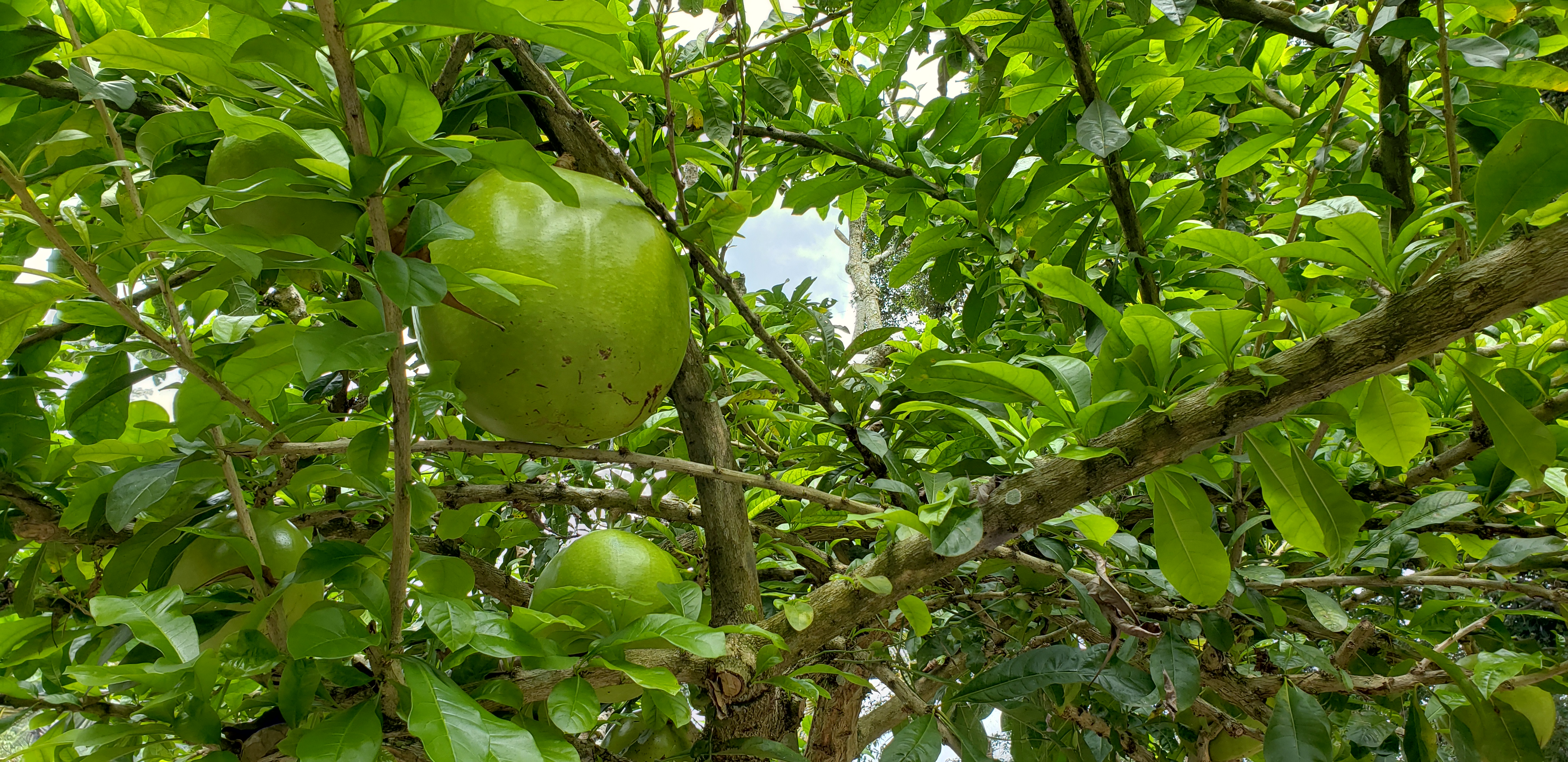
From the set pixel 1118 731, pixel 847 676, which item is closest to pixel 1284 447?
pixel 847 676

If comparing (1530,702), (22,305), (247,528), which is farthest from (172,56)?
(1530,702)

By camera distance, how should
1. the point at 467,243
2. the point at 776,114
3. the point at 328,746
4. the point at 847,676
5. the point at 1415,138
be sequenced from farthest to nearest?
1. the point at 1415,138
2. the point at 776,114
3. the point at 847,676
4. the point at 467,243
5. the point at 328,746

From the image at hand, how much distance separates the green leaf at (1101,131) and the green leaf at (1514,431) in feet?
1.28

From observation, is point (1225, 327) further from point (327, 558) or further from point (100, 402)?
point (100, 402)

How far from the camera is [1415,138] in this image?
1.40 meters

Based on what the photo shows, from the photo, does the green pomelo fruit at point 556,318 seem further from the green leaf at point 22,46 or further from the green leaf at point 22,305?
the green leaf at point 22,46

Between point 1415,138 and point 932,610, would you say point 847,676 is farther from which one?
point 1415,138

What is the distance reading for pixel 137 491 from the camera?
0.77 m

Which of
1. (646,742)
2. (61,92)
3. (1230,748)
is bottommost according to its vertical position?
(1230,748)

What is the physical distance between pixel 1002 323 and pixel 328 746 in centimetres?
141

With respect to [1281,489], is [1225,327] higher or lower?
higher

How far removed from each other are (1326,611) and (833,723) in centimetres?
91

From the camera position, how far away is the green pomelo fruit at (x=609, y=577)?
2.72 ft

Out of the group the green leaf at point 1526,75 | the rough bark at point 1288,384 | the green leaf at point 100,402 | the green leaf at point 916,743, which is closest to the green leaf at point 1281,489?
the rough bark at point 1288,384
